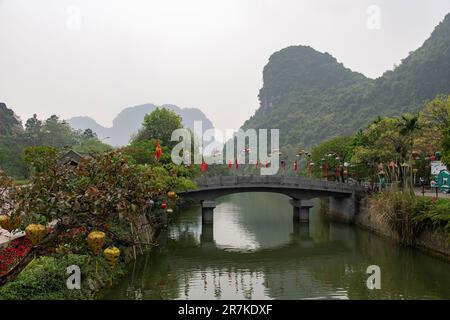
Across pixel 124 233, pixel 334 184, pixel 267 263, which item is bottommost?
pixel 267 263

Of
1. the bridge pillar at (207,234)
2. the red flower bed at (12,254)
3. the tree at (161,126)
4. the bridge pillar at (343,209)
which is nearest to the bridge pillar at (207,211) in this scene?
the bridge pillar at (207,234)

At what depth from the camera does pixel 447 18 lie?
455ft

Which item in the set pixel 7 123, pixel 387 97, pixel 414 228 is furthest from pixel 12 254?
pixel 387 97

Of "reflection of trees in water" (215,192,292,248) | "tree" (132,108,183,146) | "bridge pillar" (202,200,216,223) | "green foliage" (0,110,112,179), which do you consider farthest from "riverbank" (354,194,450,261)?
"green foliage" (0,110,112,179)

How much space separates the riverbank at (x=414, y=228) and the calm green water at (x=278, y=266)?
774 mm

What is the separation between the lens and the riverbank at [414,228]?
30.6 meters

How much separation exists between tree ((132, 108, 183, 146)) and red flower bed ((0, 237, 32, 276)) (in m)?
39.4

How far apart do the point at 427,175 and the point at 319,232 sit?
16.8m

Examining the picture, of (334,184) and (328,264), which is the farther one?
(334,184)

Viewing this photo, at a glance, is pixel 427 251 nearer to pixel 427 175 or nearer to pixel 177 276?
pixel 177 276

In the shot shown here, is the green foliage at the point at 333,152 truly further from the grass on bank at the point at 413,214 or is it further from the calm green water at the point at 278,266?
the grass on bank at the point at 413,214

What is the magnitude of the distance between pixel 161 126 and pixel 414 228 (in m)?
37.7

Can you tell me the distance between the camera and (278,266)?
31234 mm

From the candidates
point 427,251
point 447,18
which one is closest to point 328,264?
point 427,251
